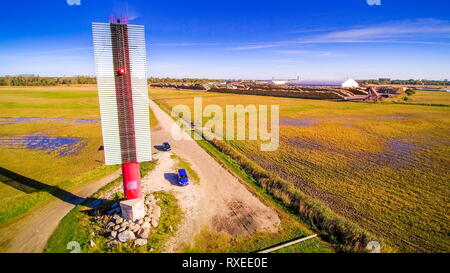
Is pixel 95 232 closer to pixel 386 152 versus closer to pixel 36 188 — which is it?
pixel 36 188

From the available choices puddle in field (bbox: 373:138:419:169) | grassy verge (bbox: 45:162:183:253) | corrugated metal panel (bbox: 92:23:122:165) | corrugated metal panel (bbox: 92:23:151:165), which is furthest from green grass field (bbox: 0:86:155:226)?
puddle in field (bbox: 373:138:419:169)

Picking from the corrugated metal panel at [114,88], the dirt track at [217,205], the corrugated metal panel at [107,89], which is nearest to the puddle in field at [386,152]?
the dirt track at [217,205]

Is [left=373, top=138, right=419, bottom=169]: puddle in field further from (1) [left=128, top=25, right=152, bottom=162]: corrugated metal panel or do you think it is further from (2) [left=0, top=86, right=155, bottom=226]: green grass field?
(2) [left=0, top=86, right=155, bottom=226]: green grass field

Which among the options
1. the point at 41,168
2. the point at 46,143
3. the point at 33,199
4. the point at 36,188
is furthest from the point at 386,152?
the point at 46,143

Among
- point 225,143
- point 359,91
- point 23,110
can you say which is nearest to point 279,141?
point 225,143

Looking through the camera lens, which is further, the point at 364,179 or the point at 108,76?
the point at 364,179

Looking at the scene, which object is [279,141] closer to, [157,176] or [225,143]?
[225,143]
